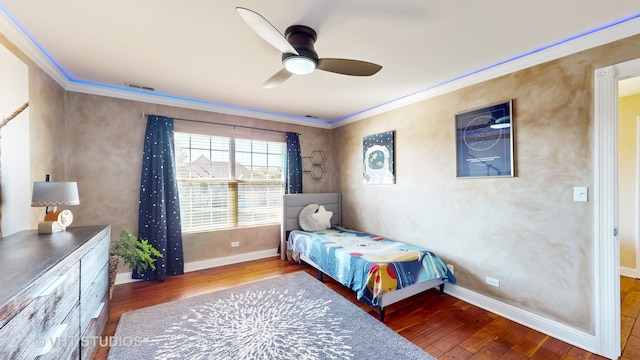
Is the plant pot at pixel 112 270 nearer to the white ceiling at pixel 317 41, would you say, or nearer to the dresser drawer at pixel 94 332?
the dresser drawer at pixel 94 332

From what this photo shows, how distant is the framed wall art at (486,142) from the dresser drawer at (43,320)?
337 centimetres

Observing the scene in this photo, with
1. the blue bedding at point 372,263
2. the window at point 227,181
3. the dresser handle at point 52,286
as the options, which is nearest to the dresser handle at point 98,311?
the dresser handle at point 52,286

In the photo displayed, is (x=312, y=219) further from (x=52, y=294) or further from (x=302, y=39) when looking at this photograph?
(x=52, y=294)

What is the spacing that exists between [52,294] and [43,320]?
0.12 m

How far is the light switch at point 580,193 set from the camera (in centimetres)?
198

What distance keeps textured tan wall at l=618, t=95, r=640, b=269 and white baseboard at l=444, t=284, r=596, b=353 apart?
2396 millimetres

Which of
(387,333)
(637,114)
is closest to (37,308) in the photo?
(387,333)

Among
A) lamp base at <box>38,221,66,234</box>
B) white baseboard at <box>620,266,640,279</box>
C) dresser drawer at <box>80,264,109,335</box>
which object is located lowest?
white baseboard at <box>620,266,640,279</box>

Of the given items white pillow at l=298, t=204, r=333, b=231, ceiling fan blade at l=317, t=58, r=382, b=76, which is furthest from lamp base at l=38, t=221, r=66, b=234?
Answer: white pillow at l=298, t=204, r=333, b=231

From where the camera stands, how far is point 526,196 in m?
2.32

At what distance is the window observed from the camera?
145 inches

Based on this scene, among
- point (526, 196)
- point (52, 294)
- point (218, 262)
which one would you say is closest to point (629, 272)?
point (526, 196)

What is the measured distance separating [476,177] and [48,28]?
4.03 meters

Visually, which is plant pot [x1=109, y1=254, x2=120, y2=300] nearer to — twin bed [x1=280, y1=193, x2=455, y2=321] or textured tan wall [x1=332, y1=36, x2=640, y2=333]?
twin bed [x1=280, y1=193, x2=455, y2=321]
